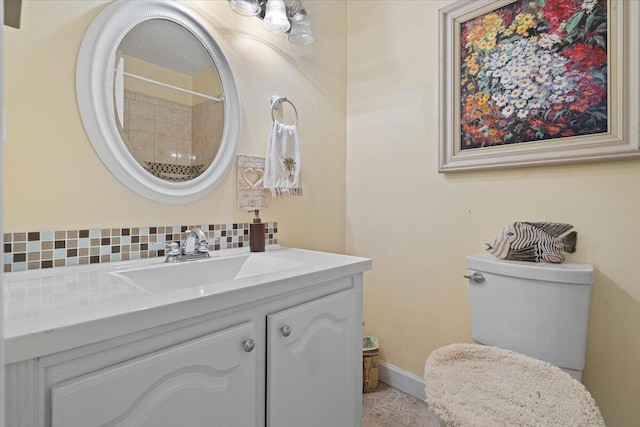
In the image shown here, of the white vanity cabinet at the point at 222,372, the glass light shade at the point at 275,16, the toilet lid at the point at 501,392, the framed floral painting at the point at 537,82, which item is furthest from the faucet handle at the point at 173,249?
the framed floral painting at the point at 537,82

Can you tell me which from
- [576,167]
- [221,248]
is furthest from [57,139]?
[576,167]

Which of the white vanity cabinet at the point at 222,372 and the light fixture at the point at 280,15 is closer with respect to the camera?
the white vanity cabinet at the point at 222,372

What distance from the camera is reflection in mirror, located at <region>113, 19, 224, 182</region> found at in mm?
1083

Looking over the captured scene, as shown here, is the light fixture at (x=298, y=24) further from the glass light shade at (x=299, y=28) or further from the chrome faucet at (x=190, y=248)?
the chrome faucet at (x=190, y=248)

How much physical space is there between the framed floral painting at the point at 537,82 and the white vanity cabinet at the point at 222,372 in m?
0.88

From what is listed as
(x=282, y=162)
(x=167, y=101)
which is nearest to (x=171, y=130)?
(x=167, y=101)

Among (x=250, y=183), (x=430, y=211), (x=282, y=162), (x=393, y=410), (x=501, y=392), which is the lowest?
(x=393, y=410)

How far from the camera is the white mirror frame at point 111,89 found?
989 mm

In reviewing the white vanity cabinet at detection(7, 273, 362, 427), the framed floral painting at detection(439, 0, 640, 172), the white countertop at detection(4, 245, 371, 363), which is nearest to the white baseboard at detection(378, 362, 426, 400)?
the white vanity cabinet at detection(7, 273, 362, 427)

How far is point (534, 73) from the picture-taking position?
127cm

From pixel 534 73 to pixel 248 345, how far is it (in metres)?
1.45

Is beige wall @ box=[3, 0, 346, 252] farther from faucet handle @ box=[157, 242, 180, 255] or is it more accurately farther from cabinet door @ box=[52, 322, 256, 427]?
cabinet door @ box=[52, 322, 256, 427]

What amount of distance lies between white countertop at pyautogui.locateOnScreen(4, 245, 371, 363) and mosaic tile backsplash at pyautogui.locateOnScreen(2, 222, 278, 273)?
0.12 ft

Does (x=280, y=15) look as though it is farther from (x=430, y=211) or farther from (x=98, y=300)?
(x=98, y=300)
